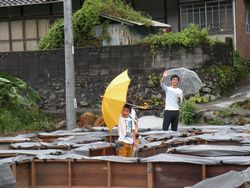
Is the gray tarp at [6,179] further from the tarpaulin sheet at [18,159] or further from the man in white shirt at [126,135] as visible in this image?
the man in white shirt at [126,135]

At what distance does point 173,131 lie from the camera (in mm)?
13484

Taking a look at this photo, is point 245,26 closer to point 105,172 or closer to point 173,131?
point 173,131

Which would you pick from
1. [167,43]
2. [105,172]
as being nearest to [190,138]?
[105,172]

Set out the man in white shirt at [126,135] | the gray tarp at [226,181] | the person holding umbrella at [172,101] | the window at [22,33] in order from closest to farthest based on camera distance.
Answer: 1. the gray tarp at [226,181]
2. the man in white shirt at [126,135]
3. the person holding umbrella at [172,101]
4. the window at [22,33]

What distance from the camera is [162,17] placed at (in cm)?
2662

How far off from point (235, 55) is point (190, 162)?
1736 cm

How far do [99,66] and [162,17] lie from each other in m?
5.88

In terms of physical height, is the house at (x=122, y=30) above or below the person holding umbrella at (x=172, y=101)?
above

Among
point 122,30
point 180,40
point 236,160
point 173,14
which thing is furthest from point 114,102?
point 173,14

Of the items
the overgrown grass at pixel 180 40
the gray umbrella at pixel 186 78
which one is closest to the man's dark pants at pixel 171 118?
the gray umbrella at pixel 186 78

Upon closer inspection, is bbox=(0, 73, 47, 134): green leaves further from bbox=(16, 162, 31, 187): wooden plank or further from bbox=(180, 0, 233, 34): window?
bbox=(180, 0, 233, 34): window

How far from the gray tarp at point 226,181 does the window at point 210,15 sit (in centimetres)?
1907

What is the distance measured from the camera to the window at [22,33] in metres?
28.0

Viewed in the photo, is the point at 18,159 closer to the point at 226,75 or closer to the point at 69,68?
the point at 69,68
